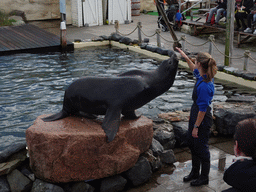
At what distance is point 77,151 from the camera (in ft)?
12.3

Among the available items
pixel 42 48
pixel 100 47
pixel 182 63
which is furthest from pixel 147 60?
pixel 42 48

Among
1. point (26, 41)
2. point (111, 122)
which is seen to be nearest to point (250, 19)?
point (26, 41)

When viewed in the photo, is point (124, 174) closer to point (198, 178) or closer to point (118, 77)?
point (198, 178)

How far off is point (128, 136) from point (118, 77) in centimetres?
73

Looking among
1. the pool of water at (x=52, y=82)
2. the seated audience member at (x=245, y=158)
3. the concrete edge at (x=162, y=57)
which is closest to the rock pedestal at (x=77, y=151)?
the seated audience member at (x=245, y=158)

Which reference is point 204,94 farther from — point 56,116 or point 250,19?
point 250,19

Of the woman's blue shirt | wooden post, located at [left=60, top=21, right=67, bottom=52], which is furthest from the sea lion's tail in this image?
wooden post, located at [left=60, top=21, right=67, bottom=52]

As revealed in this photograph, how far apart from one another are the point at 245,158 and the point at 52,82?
7178mm

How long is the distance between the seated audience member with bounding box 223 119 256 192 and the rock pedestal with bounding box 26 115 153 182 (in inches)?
67.2

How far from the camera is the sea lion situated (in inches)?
156

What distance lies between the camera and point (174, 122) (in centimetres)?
533

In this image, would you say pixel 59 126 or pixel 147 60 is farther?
pixel 147 60

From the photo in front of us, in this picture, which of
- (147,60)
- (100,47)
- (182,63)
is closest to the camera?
(182,63)

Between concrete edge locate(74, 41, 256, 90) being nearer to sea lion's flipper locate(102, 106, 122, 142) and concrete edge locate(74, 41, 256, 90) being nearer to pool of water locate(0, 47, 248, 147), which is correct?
pool of water locate(0, 47, 248, 147)
